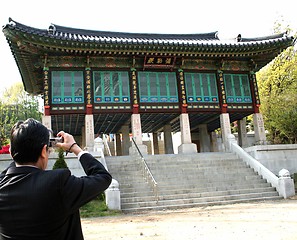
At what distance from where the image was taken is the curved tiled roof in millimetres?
15375

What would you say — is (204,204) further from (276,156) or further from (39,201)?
(39,201)

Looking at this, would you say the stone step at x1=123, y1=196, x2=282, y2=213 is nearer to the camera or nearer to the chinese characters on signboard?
the camera

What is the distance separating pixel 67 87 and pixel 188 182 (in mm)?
8645

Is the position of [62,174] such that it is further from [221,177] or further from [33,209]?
[221,177]

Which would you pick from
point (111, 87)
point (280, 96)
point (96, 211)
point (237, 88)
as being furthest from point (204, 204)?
point (280, 96)

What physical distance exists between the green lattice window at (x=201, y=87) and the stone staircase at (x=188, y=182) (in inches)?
166

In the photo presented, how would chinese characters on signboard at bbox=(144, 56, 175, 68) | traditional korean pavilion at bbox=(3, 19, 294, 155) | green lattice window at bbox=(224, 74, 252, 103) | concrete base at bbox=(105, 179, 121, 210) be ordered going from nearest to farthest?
concrete base at bbox=(105, 179, 121, 210) → traditional korean pavilion at bbox=(3, 19, 294, 155) → chinese characters on signboard at bbox=(144, 56, 175, 68) → green lattice window at bbox=(224, 74, 252, 103)

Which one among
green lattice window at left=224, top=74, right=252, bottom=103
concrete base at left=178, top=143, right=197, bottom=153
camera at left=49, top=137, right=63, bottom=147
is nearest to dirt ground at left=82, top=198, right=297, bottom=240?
camera at left=49, top=137, right=63, bottom=147

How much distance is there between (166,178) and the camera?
13133 mm

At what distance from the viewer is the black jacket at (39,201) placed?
167cm

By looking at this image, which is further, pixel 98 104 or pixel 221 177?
pixel 98 104

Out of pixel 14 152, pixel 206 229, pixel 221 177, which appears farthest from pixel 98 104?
pixel 14 152

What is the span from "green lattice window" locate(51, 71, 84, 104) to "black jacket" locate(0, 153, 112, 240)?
15732mm

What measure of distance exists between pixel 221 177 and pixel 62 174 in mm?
12486
